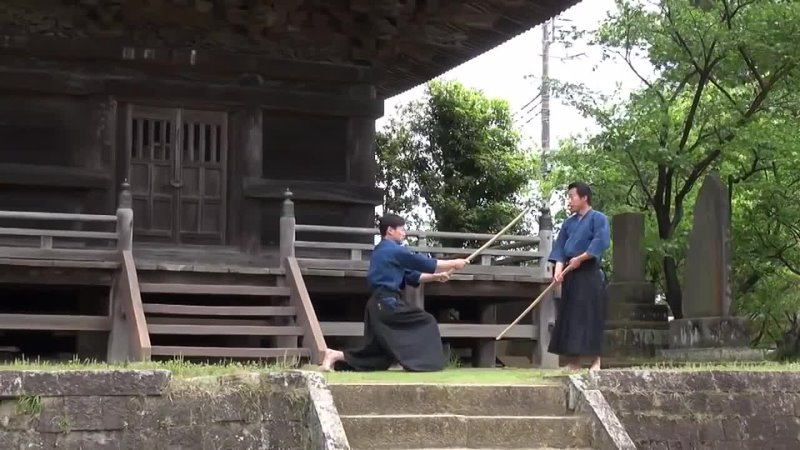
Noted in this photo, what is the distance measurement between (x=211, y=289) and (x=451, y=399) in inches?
→ 186

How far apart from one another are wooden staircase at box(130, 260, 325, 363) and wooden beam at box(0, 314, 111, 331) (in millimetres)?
509

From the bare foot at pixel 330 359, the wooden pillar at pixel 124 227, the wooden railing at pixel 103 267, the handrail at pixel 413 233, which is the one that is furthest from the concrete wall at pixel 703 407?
the wooden pillar at pixel 124 227

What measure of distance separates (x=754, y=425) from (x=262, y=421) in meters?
3.93

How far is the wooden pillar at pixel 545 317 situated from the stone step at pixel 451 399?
15.8 ft

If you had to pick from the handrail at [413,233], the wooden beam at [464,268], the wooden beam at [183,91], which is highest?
the wooden beam at [183,91]

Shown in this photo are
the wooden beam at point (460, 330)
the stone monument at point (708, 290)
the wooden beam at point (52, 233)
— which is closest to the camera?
the wooden beam at point (52, 233)

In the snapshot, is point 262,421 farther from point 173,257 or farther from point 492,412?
point 173,257

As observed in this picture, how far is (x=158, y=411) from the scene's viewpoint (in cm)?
732

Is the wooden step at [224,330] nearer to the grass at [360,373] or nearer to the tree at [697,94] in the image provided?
the grass at [360,373]

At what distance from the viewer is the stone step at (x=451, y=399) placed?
7.67 meters

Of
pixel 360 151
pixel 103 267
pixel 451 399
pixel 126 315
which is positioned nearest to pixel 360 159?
pixel 360 151

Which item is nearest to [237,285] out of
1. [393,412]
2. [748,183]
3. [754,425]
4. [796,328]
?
[393,412]

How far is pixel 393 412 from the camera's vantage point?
304 inches

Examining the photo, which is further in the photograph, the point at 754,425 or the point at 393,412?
the point at 754,425
